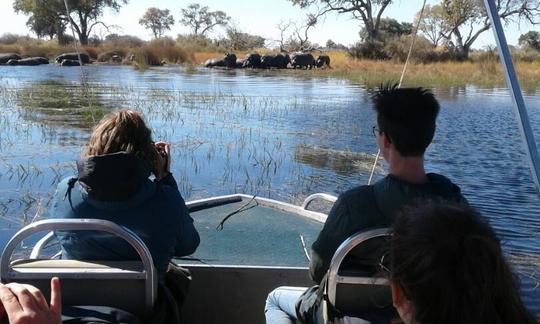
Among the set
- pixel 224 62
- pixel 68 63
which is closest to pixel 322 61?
pixel 224 62

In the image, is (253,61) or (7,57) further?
(7,57)

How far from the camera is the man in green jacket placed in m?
2.18

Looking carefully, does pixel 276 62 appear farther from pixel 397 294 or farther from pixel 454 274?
pixel 454 274

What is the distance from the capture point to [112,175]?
7.40 ft

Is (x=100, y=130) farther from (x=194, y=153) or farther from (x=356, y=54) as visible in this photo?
(x=356, y=54)

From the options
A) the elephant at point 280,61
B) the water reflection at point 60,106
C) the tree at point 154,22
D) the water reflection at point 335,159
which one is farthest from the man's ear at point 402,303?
the elephant at point 280,61

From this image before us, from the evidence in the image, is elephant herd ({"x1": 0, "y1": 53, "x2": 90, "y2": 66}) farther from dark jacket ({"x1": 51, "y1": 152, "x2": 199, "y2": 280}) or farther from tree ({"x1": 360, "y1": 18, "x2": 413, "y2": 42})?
dark jacket ({"x1": 51, "y1": 152, "x2": 199, "y2": 280})

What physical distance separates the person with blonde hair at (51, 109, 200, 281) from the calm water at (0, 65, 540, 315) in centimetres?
212

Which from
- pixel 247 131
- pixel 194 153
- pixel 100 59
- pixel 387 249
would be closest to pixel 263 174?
pixel 194 153

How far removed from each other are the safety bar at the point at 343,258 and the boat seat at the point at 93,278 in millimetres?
641

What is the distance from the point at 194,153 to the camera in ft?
31.6

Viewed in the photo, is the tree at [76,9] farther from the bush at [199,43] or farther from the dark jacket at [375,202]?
the dark jacket at [375,202]

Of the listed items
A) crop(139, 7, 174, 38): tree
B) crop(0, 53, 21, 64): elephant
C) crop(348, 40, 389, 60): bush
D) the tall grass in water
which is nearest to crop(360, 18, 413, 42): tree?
crop(348, 40, 389, 60): bush

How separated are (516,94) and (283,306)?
Result: 1.23m
